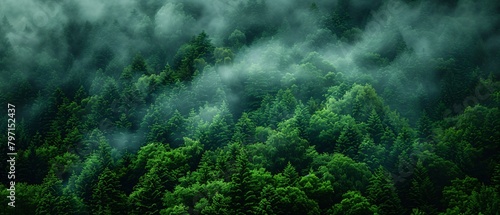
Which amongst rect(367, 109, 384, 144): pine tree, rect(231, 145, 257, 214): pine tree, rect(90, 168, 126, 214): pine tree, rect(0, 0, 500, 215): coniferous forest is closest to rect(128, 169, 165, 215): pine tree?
rect(0, 0, 500, 215): coniferous forest

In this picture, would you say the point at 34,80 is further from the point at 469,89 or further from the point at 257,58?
the point at 469,89

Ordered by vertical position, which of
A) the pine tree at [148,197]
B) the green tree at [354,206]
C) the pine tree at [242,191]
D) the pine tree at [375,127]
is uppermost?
the pine tree at [375,127]

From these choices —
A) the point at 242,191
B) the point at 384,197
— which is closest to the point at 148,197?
the point at 242,191

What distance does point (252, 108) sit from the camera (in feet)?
338

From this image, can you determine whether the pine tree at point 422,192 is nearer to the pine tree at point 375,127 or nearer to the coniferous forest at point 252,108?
the coniferous forest at point 252,108


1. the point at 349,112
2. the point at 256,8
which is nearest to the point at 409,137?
the point at 349,112

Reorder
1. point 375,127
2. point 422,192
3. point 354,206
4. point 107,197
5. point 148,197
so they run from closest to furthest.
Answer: point 354,206 < point 148,197 < point 422,192 < point 107,197 < point 375,127

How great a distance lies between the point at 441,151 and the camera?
78562 millimetres

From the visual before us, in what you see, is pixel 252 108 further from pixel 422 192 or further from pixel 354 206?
pixel 354 206

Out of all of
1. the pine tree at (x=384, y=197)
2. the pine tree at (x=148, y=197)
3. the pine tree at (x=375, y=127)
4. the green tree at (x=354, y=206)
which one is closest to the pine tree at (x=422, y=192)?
the pine tree at (x=384, y=197)

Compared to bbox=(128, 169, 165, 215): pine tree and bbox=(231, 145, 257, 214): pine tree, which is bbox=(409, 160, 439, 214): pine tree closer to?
bbox=(231, 145, 257, 214): pine tree

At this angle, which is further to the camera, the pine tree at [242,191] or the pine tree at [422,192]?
the pine tree at [422,192]

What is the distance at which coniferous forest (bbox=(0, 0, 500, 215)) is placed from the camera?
70.3 metres

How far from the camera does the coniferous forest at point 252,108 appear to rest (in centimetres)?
7031
